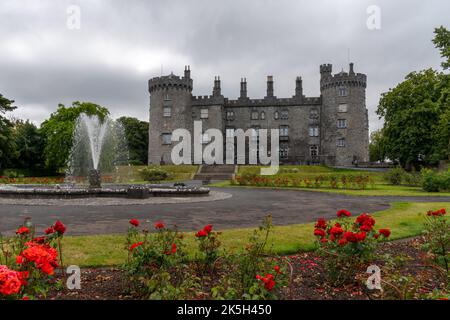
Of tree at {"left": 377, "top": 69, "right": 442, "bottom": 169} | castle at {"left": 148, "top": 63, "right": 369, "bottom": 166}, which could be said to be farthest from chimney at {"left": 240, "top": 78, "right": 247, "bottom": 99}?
tree at {"left": 377, "top": 69, "right": 442, "bottom": 169}

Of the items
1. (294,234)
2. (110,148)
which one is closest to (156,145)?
(110,148)

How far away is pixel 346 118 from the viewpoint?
194 feet

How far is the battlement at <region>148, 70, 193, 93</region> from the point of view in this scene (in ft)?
201

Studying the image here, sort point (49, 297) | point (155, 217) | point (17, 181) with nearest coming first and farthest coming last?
point (49, 297), point (155, 217), point (17, 181)

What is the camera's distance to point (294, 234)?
8.97 m

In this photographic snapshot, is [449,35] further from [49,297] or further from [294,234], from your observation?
[49,297]

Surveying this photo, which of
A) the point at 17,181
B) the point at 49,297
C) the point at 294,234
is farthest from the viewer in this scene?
the point at 17,181

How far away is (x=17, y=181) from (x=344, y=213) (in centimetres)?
3588

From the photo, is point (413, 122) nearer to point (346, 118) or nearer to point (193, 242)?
point (346, 118)

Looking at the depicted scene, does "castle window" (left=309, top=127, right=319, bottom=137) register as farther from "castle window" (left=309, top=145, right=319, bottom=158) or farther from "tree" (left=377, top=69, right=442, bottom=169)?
"tree" (left=377, top=69, right=442, bottom=169)

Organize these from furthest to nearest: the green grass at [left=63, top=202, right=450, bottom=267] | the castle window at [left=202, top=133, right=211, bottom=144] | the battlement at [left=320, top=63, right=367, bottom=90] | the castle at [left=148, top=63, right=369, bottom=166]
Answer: the castle window at [left=202, top=133, right=211, bottom=144] < the castle at [left=148, top=63, right=369, bottom=166] < the battlement at [left=320, top=63, right=367, bottom=90] < the green grass at [left=63, top=202, right=450, bottom=267]

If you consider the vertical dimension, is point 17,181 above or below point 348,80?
below

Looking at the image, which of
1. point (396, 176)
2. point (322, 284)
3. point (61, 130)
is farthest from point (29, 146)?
point (322, 284)

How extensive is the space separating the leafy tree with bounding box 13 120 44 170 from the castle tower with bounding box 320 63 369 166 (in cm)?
4854
